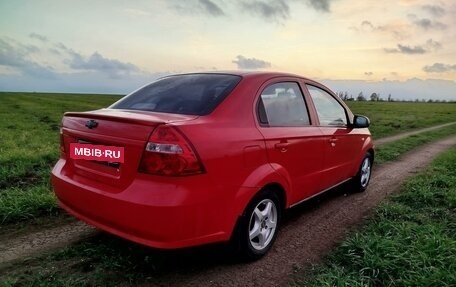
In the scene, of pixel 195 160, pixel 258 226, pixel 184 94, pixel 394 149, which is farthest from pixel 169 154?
pixel 394 149

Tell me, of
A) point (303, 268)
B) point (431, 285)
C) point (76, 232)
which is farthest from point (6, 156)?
point (431, 285)

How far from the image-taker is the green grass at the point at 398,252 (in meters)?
3.16

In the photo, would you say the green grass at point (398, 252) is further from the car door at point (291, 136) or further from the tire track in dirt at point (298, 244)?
the car door at point (291, 136)

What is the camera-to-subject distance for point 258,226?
3.58m

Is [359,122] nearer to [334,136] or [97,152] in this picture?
[334,136]

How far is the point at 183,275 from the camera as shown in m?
3.26

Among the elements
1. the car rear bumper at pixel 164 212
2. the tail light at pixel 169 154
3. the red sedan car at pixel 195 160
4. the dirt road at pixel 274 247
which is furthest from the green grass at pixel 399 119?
the tail light at pixel 169 154

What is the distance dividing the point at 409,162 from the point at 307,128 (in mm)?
5875

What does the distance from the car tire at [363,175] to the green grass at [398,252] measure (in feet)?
2.62

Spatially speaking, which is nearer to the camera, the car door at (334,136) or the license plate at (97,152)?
the license plate at (97,152)

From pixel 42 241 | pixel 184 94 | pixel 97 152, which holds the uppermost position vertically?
pixel 184 94

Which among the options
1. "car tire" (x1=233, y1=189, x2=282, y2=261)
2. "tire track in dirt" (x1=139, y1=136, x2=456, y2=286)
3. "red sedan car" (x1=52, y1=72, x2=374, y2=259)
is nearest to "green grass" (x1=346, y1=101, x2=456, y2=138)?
"tire track in dirt" (x1=139, y1=136, x2=456, y2=286)

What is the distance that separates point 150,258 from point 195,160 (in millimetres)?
1113

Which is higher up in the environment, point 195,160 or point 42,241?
point 195,160
